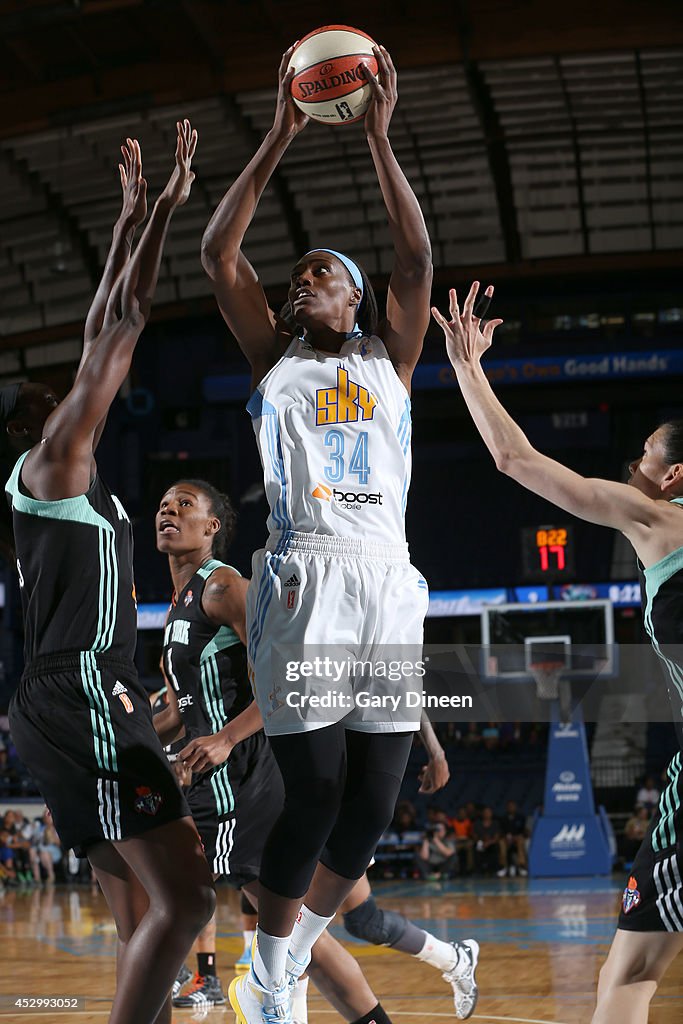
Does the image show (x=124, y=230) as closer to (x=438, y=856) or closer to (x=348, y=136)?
(x=438, y=856)

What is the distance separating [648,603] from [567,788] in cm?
1139

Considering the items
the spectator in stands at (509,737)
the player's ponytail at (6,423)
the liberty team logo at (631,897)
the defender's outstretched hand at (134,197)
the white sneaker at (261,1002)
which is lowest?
the spectator in stands at (509,737)

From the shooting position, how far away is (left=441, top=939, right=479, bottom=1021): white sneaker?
5.46 meters

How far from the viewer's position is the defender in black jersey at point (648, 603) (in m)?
3.21

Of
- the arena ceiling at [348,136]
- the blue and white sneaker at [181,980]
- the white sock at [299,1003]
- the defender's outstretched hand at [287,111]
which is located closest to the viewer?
the defender's outstretched hand at [287,111]

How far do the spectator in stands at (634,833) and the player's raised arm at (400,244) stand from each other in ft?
41.6

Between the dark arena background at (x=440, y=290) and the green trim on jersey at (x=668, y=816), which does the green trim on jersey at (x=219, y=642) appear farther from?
the dark arena background at (x=440, y=290)

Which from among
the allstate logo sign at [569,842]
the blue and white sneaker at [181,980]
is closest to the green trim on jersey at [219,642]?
the blue and white sneaker at [181,980]

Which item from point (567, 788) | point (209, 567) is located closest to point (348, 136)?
point (567, 788)

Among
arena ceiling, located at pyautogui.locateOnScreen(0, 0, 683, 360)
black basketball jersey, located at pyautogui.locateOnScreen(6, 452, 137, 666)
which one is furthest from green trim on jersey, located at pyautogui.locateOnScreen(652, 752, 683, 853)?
arena ceiling, located at pyautogui.locateOnScreen(0, 0, 683, 360)

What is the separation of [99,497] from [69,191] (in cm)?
1682

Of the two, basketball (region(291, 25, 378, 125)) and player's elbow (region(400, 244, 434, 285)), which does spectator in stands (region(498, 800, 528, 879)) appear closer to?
player's elbow (region(400, 244, 434, 285))

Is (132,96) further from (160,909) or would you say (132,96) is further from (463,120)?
(160,909)

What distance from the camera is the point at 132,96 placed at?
52.5ft
